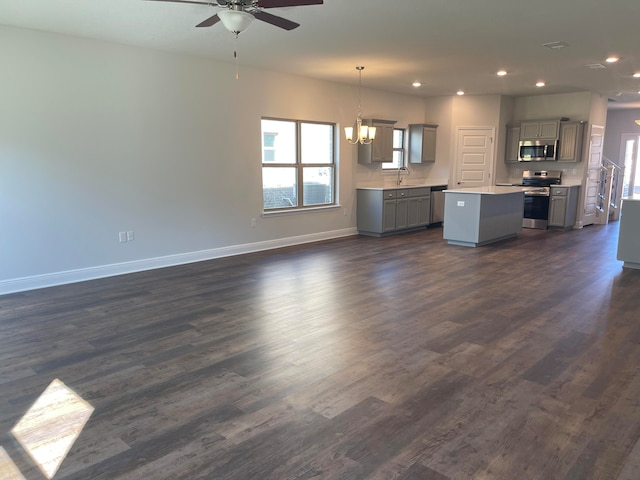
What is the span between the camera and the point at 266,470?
6.72 feet

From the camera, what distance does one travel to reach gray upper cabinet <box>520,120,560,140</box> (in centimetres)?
909

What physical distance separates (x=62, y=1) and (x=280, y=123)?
3.75 metres

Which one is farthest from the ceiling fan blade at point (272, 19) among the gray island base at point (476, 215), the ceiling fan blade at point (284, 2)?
the gray island base at point (476, 215)

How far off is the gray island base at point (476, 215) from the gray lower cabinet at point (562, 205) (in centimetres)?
169

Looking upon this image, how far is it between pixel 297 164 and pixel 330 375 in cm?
507

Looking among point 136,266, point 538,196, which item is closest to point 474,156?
point 538,196

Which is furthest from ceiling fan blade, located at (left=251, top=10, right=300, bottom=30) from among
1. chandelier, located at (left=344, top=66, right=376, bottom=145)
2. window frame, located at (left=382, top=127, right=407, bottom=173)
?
window frame, located at (left=382, top=127, right=407, bottom=173)

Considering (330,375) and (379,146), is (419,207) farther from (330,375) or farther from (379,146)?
(330,375)

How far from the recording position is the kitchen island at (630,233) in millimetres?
5766

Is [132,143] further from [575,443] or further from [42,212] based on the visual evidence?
[575,443]

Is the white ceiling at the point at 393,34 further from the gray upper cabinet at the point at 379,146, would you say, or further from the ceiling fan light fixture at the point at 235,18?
the gray upper cabinet at the point at 379,146

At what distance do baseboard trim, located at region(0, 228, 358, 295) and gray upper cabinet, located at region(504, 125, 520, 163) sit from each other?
4.74 metres

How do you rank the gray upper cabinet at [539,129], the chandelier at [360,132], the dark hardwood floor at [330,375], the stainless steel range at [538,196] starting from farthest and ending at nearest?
the stainless steel range at [538,196], the gray upper cabinet at [539,129], the chandelier at [360,132], the dark hardwood floor at [330,375]

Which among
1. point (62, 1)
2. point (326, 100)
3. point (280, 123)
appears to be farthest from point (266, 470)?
point (326, 100)
